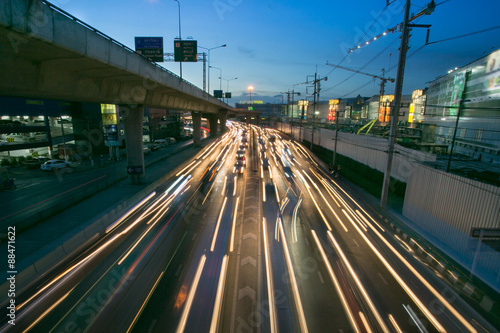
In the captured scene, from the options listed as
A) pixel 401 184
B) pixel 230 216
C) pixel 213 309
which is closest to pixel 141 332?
pixel 213 309

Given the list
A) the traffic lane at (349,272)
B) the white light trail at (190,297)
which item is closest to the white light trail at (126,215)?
the white light trail at (190,297)

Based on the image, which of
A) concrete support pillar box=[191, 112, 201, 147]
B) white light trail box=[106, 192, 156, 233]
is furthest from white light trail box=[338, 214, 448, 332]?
concrete support pillar box=[191, 112, 201, 147]

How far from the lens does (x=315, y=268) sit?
995 centimetres

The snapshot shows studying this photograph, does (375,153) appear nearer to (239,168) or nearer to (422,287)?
(239,168)

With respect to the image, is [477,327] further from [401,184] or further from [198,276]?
[401,184]

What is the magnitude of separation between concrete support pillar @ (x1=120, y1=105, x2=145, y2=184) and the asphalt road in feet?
24.4

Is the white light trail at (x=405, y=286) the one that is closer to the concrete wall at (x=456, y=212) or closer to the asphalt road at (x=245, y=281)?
the asphalt road at (x=245, y=281)

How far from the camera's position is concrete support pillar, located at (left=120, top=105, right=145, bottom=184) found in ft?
72.5

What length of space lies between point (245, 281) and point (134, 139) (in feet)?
62.6

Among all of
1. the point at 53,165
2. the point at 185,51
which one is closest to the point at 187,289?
the point at 185,51

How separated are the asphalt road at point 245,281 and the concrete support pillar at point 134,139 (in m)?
7.45

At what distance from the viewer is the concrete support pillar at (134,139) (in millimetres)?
22109

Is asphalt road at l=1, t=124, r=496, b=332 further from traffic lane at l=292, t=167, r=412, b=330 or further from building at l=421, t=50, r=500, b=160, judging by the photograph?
building at l=421, t=50, r=500, b=160

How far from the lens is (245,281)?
905 cm
